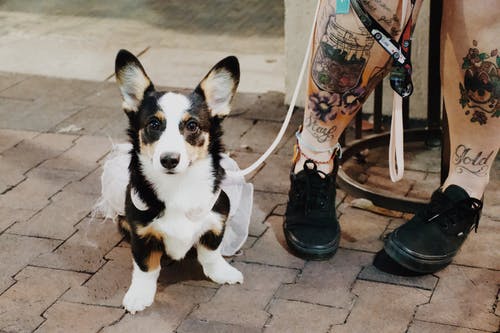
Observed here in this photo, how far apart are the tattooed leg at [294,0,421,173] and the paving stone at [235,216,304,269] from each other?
257 mm

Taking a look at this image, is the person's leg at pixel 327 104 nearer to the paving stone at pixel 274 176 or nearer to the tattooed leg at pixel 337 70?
the tattooed leg at pixel 337 70

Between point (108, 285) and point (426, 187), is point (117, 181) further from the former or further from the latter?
point (426, 187)

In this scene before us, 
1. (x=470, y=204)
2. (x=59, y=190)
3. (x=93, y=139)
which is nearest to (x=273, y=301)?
(x=470, y=204)

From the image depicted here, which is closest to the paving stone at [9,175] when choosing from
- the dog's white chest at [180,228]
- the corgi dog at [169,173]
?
the corgi dog at [169,173]

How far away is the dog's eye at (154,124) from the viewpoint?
7.69ft

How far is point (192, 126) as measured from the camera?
2369 mm

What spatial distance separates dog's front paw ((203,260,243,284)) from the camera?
2.62 metres

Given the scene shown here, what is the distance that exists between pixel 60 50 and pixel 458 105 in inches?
116

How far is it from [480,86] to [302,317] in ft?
2.90

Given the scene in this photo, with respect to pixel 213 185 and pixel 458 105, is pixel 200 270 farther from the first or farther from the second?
pixel 458 105

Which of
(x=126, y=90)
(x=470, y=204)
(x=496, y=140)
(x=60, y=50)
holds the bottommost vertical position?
(x=60, y=50)

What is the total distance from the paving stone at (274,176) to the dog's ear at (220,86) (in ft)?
2.69

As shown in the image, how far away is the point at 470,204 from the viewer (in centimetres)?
266

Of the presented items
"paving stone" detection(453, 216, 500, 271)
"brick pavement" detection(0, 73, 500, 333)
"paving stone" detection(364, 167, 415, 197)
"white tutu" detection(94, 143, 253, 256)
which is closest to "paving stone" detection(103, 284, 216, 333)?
"brick pavement" detection(0, 73, 500, 333)
